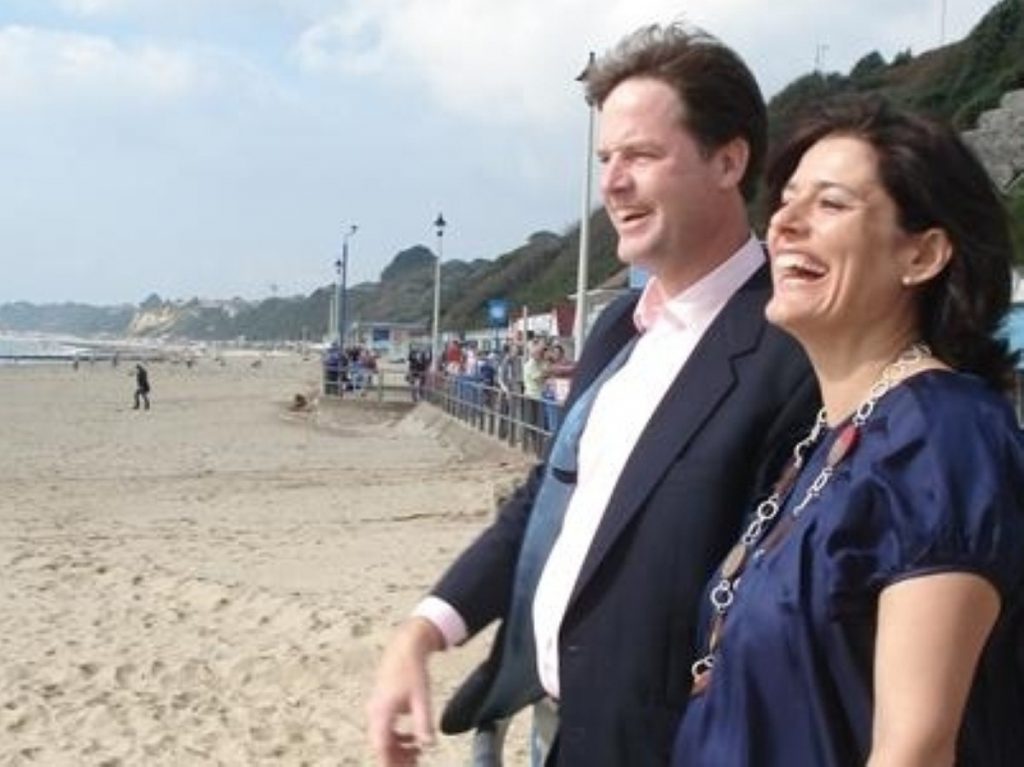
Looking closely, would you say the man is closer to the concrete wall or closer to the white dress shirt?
the white dress shirt

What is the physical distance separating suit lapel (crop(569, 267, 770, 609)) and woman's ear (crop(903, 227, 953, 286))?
35cm

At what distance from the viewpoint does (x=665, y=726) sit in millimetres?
1846

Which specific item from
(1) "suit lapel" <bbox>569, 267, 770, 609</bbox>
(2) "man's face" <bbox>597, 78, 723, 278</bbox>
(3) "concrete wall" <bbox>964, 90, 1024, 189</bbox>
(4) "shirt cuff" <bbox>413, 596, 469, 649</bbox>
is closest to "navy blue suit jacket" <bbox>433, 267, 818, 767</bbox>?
(1) "suit lapel" <bbox>569, 267, 770, 609</bbox>

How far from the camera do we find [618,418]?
205cm

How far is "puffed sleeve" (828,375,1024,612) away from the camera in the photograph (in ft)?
4.64

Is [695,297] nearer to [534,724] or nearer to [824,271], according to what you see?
[824,271]

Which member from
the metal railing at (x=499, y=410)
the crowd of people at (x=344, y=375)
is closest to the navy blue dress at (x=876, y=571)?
the metal railing at (x=499, y=410)

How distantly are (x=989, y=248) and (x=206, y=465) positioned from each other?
62.5ft

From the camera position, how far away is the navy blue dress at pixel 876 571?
1.43 m

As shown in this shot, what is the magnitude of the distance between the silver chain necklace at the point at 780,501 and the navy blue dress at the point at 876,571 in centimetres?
3

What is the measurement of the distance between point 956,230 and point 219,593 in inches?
304

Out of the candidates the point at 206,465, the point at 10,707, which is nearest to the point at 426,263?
the point at 206,465

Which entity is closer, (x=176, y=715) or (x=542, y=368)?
(x=176, y=715)

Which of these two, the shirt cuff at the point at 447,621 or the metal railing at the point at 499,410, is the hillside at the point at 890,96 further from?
the metal railing at the point at 499,410
